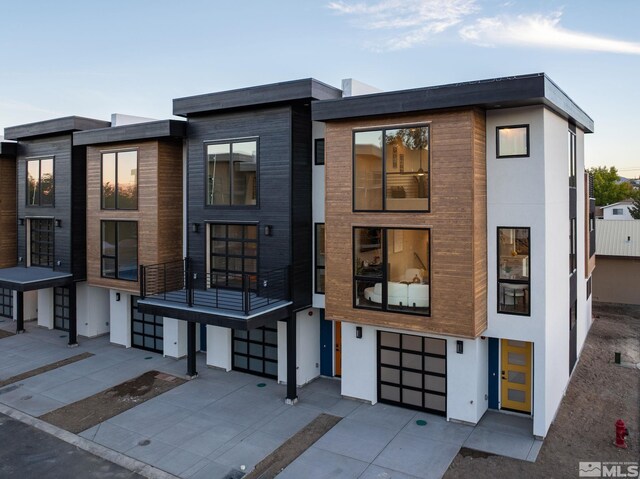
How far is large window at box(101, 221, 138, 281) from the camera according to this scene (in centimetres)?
1574

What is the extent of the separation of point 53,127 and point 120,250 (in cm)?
551

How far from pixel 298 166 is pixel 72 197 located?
9.54 metres

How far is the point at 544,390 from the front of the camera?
402 inches

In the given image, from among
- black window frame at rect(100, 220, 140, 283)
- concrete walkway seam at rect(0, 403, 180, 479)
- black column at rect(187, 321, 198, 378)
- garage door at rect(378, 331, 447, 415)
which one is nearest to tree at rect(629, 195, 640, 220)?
garage door at rect(378, 331, 447, 415)

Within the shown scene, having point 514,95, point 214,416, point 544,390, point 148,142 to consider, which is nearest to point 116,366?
point 214,416

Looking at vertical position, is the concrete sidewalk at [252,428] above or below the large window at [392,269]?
below

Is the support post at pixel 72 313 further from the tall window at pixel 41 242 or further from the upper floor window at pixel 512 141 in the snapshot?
the upper floor window at pixel 512 141

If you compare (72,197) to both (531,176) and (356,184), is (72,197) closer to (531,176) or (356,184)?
(356,184)

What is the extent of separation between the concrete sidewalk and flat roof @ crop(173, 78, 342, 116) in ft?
25.9

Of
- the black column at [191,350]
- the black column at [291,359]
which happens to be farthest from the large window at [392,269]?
the black column at [191,350]

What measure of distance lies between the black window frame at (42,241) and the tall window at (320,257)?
10923mm

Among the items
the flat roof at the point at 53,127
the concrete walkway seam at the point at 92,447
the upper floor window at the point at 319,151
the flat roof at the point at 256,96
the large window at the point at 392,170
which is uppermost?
the flat roof at the point at 53,127

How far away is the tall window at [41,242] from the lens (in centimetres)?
1827

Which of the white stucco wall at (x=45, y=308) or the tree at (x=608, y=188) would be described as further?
the tree at (x=608, y=188)
